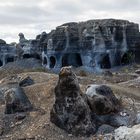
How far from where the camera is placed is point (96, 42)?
52219 millimetres

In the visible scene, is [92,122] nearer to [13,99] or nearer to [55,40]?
[13,99]

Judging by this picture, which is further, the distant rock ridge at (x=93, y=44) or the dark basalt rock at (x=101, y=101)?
the distant rock ridge at (x=93, y=44)

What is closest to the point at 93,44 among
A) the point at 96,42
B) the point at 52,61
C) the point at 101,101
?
the point at 96,42

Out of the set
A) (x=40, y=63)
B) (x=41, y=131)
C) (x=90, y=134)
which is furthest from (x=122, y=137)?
(x=40, y=63)

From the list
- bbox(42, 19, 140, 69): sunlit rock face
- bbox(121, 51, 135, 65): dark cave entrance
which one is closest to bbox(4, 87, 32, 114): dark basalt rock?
bbox(42, 19, 140, 69): sunlit rock face

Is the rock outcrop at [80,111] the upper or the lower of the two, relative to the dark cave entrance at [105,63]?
upper

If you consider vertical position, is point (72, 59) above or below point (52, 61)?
above

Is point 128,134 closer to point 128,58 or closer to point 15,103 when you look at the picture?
point 15,103

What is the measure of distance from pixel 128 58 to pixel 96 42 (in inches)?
169

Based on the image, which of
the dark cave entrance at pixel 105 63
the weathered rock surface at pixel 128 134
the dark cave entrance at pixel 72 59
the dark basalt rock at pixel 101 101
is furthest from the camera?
the dark cave entrance at pixel 72 59

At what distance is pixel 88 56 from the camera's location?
176 ft

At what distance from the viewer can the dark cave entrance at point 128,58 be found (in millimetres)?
52875

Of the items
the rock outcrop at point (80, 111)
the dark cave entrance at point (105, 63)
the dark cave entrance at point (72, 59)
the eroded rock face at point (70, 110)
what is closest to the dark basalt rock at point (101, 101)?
the rock outcrop at point (80, 111)

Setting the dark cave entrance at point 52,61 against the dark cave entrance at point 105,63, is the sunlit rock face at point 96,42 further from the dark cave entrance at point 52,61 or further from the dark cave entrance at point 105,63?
the dark cave entrance at point 52,61
